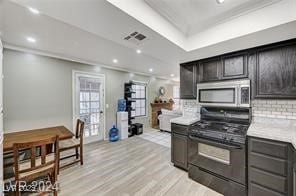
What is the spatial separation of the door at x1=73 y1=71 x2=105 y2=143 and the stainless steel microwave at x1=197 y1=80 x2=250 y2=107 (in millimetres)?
3252

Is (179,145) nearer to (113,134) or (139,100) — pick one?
(113,134)

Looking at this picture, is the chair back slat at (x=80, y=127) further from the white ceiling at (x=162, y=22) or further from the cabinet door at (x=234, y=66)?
the cabinet door at (x=234, y=66)

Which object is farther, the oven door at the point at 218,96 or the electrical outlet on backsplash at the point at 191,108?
the electrical outlet on backsplash at the point at 191,108

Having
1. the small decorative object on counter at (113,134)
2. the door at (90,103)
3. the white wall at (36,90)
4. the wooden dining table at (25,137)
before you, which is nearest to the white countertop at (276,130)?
the wooden dining table at (25,137)

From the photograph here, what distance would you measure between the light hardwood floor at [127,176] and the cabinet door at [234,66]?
6.41 feet

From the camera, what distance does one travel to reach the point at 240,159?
1.96 metres

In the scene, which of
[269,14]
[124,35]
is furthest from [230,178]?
[124,35]

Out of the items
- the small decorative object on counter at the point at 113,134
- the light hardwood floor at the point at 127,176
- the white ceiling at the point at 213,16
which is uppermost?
the white ceiling at the point at 213,16

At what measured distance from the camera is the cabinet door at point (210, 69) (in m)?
2.66

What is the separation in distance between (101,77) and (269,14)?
4292 millimetres

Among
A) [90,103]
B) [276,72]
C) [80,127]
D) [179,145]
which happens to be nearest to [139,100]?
[90,103]

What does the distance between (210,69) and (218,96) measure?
58 centimetres

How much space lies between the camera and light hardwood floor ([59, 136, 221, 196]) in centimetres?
221

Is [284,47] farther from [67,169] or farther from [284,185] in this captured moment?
[67,169]
